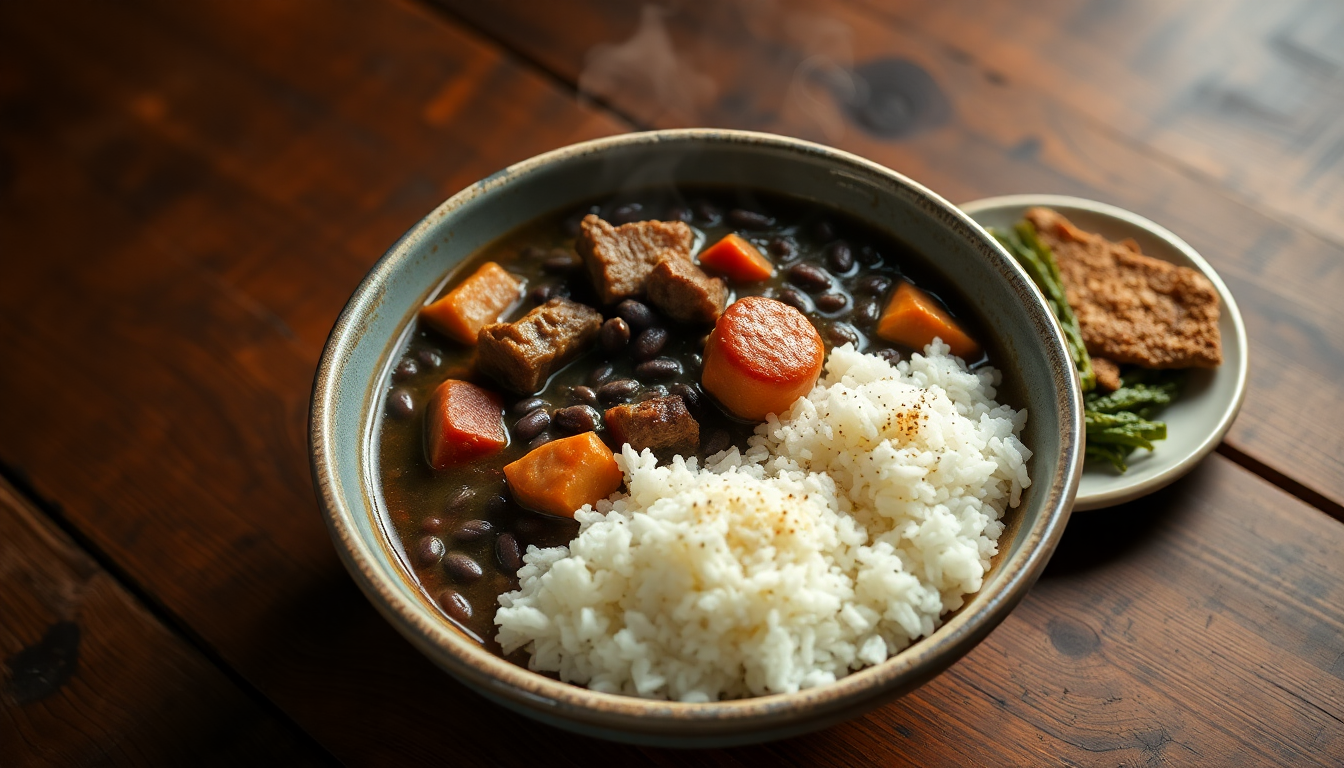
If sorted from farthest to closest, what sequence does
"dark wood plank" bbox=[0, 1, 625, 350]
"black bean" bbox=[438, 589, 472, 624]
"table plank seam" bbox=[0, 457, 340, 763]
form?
"dark wood plank" bbox=[0, 1, 625, 350]
"table plank seam" bbox=[0, 457, 340, 763]
"black bean" bbox=[438, 589, 472, 624]

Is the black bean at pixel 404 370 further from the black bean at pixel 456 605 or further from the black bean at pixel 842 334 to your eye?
the black bean at pixel 842 334

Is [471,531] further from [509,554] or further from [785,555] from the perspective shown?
[785,555]

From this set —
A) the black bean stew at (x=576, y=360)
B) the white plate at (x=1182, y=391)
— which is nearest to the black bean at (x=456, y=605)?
the black bean stew at (x=576, y=360)

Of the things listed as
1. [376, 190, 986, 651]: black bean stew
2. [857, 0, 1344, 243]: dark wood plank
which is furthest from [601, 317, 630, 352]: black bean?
[857, 0, 1344, 243]: dark wood plank

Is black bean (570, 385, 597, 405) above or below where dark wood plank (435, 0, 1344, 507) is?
below

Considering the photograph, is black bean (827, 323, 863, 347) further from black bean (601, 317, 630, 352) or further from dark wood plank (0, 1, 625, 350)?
dark wood plank (0, 1, 625, 350)
